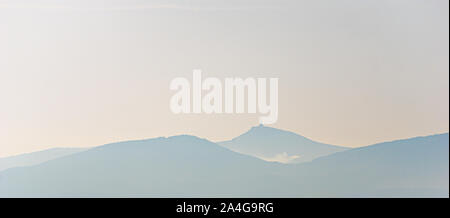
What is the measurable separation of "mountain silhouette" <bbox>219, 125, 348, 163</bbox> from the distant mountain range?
1 cm

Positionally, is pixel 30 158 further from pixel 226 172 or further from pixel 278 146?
pixel 278 146

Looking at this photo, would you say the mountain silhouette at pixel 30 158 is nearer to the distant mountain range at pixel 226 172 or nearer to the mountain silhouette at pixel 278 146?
the distant mountain range at pixel 226 172

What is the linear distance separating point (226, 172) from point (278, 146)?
416 mm

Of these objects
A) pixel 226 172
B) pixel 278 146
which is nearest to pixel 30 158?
pixel 226 172

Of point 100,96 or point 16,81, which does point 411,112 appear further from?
point 16,81

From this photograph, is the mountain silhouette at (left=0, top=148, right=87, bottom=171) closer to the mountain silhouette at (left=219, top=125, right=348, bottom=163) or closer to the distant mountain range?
the distant mountain range

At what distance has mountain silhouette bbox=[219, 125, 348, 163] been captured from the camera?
4387mm

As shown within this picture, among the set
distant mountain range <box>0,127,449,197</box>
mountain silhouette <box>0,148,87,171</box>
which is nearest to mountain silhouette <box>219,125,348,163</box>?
distant mountain range <box>0,127,449,197</box>

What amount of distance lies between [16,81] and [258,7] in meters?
1.82

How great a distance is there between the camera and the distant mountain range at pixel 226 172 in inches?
172

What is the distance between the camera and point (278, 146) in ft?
14.4
